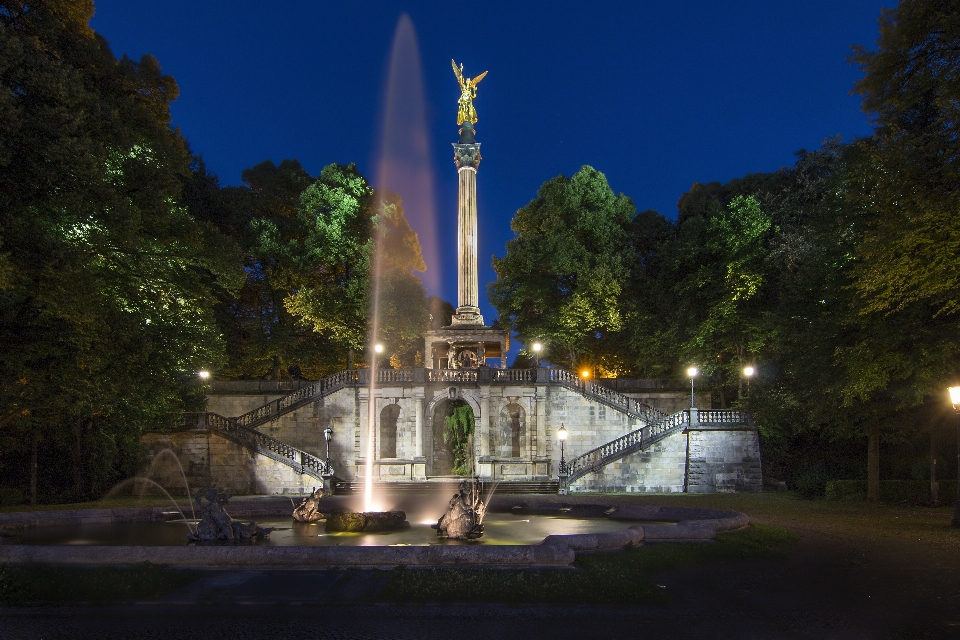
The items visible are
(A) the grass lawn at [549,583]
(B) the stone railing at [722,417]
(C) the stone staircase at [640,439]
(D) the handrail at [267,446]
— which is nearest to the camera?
(A) the grass lawn at [549,583]

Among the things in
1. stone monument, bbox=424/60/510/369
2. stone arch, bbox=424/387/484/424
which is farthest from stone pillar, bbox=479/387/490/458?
stone monument, bbox=424/60/510/369

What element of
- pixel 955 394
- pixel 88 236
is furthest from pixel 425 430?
pixel 955 394

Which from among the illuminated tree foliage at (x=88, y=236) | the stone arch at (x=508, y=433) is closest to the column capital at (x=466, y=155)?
the stone arch at (x=508, y=433)

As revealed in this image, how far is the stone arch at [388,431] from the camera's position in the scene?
4378 centimetres

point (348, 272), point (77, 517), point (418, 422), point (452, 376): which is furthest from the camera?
point (348, 272)

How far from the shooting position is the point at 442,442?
44031 mm

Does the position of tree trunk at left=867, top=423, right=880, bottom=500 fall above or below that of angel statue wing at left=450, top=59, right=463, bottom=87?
below

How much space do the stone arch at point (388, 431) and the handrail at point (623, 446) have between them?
12468mm

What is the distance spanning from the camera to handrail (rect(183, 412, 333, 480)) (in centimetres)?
3512

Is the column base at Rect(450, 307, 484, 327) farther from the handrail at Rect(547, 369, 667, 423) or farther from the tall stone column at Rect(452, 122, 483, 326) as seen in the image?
the handrail at Rect(547, 369, 667, 423)

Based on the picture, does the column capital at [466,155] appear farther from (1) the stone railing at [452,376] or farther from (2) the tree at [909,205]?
(2) the tree at [909,205]

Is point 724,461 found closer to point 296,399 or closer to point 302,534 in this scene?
point 296,399

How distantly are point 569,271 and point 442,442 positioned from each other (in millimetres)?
13827

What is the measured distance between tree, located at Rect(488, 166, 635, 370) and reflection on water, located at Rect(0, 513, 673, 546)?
27812mm
